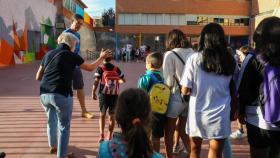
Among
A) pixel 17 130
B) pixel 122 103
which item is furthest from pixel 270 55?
pixel 17 130

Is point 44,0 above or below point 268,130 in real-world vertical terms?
above

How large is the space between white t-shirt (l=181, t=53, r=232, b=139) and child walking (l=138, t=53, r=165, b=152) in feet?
2.72

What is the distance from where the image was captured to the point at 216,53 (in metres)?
3.42

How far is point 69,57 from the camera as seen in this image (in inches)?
178

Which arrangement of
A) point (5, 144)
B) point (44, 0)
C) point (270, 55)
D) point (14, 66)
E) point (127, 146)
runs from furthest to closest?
1. point (44, 0)
2. point (14, 66)
3. point (5, 144)
4. point (270, 55)
5. point (127, 146)

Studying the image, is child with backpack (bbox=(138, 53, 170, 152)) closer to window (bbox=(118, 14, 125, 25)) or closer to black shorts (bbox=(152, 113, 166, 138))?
black shorts (bbox=(152, 113, 166, 138))

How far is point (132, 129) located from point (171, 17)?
179 feet

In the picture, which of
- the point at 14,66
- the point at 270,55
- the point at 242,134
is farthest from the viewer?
the point at 14,66

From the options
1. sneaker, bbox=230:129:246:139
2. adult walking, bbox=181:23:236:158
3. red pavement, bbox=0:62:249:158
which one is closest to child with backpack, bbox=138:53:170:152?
adult walking, bbox=181:23:236:158

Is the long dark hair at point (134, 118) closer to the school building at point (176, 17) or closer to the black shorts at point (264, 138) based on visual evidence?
the black shorts at point (264, 138)

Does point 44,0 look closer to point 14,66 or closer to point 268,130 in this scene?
point 14,66

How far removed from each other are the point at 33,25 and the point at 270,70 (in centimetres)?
2607

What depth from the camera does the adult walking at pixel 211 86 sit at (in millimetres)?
3432

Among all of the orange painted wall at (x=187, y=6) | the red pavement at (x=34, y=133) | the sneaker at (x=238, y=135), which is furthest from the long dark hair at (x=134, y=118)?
the orange painted wall at (x=187, y=6)
